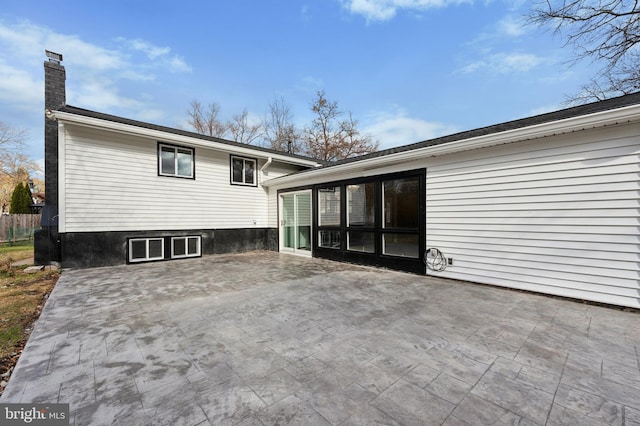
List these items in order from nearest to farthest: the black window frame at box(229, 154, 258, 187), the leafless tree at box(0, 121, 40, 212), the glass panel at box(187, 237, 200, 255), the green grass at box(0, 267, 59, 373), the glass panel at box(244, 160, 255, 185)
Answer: the green grass at box(0, 267, 59, 373)
the glass panel at box(187, 237, 200, 255)
the black window frame at box(229, 154, 258, 187)
the glass panel at box(244, 160, 255, 185)
the leafless tree at box(0, 121, 40, 212)

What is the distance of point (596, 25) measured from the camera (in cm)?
693

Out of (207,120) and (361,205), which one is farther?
(207,120)

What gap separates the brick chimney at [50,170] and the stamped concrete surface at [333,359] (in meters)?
3.25

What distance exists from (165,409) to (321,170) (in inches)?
234

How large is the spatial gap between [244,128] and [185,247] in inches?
511

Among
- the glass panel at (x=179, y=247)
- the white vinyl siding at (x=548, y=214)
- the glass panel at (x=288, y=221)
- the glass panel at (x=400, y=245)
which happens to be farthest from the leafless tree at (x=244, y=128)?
the white vinyl siding at (x=548, y=214)

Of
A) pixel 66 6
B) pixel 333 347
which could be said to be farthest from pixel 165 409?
pixel 66 6

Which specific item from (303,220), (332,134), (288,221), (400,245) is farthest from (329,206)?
(332,134)

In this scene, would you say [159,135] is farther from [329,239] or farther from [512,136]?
Result: [512,136]

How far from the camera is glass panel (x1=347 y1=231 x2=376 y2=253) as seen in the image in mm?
6109

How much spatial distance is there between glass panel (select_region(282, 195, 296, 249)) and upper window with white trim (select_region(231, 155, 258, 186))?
133 centimetres

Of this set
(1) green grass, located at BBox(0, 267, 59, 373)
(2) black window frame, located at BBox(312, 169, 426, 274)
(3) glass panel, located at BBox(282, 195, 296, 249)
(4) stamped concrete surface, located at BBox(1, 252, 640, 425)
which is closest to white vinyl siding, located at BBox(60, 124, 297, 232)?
(1) green grass, located at BBox(0, 267, 59, 373)

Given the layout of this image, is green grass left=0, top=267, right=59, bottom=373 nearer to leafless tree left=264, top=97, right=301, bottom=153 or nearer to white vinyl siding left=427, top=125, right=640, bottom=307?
white vinyl siding left=427, top=125, right=640, bottom=307


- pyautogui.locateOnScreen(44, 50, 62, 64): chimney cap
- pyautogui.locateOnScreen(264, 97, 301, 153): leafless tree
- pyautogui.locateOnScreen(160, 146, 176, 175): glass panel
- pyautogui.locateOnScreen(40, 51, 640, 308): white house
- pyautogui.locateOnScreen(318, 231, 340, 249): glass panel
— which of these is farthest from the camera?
pyautogui.locateOnScreen(264, 97, 301, 153): leafless tree
